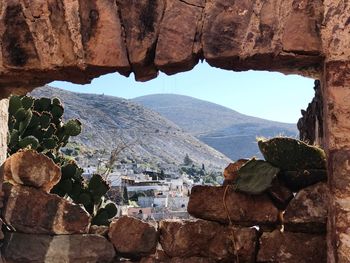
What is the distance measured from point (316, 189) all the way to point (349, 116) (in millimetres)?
1338

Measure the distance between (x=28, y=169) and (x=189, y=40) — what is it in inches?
79.9

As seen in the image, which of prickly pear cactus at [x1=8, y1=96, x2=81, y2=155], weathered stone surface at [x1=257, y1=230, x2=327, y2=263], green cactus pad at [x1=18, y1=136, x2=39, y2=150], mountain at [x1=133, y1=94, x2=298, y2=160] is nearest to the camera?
weathered stone surface at [x1=257, y1=230, x2=327, y2=263]

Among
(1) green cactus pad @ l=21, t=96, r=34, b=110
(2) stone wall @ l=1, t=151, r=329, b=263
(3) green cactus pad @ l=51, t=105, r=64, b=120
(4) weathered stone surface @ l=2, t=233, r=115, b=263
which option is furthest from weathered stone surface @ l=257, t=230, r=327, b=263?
(3) green cactus pad @ l=51, t=105, r=64, b=120

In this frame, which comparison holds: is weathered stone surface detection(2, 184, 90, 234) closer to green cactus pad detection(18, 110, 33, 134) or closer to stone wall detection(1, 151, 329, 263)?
stone wall detection(1, 151, 329, 263)

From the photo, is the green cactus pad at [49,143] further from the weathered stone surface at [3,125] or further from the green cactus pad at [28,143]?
the weathered stone surface at [3,125]

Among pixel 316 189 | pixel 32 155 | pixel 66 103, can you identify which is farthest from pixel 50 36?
pixel 66 103

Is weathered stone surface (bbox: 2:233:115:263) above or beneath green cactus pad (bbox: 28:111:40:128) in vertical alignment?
beneath

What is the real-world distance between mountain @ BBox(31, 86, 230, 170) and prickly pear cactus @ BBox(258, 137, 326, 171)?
44.1m

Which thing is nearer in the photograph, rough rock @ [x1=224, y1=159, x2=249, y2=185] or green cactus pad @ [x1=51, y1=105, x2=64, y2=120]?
rough rock @ [x1=224, y1=159, x2=249, y2=185]

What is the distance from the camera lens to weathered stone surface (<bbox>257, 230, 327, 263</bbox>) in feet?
13.5

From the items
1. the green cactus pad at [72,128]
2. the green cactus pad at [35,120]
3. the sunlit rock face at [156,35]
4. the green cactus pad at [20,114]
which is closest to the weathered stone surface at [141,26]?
the sunlit rock face at [156,35]

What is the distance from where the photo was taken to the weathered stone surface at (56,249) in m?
4.52

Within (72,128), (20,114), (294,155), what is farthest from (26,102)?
(294,155)

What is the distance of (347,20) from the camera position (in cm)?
309
